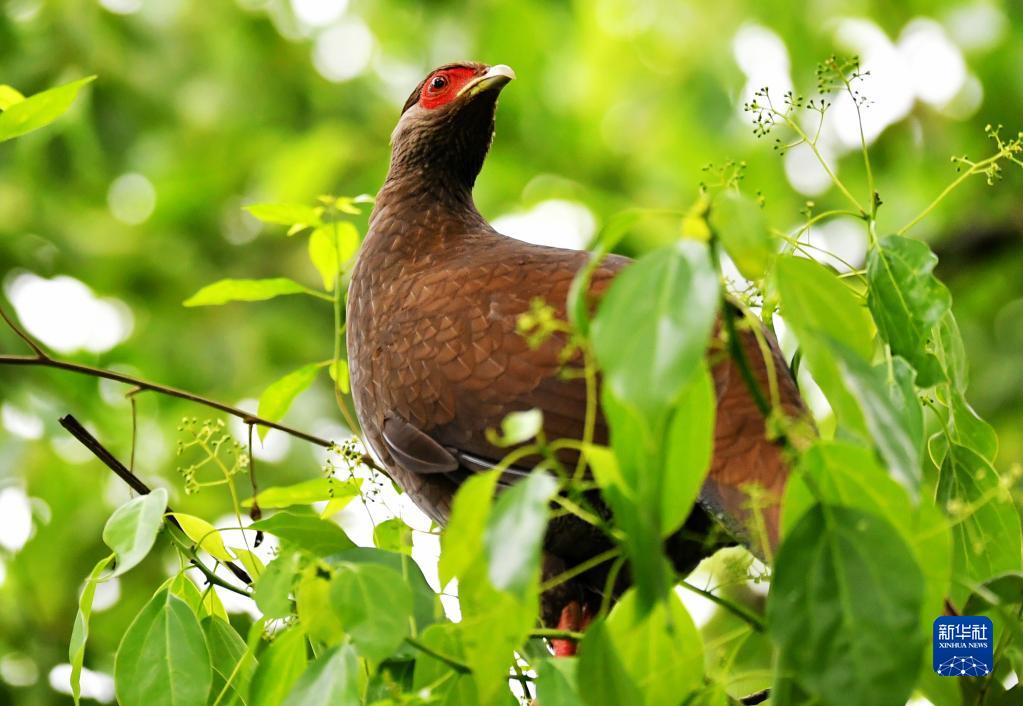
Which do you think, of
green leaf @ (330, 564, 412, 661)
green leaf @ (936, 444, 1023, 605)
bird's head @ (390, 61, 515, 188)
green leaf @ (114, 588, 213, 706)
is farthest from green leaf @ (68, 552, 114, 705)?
bird's head @ (390, 61, 515, 188)

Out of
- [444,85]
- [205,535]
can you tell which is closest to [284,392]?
[205,535]

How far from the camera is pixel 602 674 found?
4.02ft

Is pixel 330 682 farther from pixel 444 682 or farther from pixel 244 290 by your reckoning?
pixel 244 290

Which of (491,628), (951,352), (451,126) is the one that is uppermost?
(451,126)

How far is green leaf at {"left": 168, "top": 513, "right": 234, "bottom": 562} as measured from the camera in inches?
70.1

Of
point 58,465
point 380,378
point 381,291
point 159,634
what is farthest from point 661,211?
point 58,465

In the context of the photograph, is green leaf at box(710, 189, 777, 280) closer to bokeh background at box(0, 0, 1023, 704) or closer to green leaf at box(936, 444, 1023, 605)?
green leaf at box(936, 444, 1023, 605)

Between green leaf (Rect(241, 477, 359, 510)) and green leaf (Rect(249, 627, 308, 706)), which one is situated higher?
green leaf (Rect(241, 477, 359, 510))

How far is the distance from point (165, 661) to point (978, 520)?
1017 millimetres

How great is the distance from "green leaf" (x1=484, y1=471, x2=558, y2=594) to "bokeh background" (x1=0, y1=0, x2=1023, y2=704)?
4.25 meters

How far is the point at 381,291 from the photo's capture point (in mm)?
2490

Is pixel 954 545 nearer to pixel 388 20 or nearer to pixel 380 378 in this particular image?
pixel 380 378

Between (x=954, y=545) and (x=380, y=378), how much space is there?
1045 millimetres

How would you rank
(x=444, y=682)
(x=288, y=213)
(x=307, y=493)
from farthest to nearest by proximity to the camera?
(x=288, y=213) < (x=307, y=493) < (x=444, y=682)
